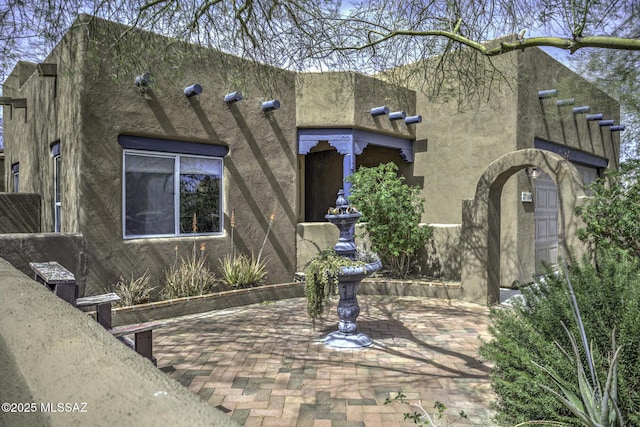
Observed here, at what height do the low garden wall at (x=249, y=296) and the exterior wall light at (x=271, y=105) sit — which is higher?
the exterior wall light at (x=271, y=105)

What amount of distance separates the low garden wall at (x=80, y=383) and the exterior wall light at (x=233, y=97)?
24.8ft

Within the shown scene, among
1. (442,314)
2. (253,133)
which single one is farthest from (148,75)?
(442,314)

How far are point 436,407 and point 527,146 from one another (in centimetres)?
823

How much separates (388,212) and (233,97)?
154 inches

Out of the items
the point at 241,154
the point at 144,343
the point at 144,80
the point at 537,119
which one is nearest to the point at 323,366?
the point at 144,343

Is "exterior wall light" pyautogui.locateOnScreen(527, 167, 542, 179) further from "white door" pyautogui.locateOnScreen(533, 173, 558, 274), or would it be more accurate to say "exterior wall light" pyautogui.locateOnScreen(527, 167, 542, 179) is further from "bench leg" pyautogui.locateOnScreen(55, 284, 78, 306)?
"bench leg" pyautogui.locateOnScreen(55, 284, 78, 306)

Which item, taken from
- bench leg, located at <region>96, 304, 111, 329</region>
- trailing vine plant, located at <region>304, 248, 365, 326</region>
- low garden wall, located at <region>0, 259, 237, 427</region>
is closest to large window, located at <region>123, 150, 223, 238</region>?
bench leg, located at <region>96, 304, 111, 329</region>

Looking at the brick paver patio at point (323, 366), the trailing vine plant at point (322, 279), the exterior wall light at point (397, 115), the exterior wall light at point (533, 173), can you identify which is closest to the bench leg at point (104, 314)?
the brick paver patio at point (323, 366)

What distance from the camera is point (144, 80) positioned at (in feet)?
24.6

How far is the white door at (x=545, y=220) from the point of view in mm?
11000

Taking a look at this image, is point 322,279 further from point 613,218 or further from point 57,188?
point 57,188

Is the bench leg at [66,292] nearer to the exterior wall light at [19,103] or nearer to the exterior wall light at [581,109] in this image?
the exterior wall light at [19,103]

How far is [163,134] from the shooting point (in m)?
8.09

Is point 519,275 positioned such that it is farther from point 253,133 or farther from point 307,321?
point 253,133
